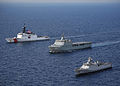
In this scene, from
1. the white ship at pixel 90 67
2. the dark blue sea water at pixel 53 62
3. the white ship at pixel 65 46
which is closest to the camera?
the dark blue sea water at pixel 53 62

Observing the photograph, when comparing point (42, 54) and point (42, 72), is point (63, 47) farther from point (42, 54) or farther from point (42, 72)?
point (42, 72)

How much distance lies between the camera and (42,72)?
11025cm

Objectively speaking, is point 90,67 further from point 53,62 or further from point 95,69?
point 53,62

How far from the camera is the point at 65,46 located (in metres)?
144

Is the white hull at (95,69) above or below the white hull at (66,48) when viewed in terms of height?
below

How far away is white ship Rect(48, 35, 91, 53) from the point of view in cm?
14060

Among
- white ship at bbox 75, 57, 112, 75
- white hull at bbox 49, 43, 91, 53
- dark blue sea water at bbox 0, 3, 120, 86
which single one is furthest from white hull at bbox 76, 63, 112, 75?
white hull at bbox 49, 43, 91, 53

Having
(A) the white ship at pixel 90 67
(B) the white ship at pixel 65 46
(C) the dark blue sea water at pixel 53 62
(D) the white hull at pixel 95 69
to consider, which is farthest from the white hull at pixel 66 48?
(D) the white hull at pixel 95 69

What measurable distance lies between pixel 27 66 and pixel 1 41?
48.0 metres

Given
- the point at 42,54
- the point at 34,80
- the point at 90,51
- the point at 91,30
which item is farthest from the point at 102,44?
the point at 34,80

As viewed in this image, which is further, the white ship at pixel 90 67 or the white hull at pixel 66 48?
the white hull at pixel 66 48

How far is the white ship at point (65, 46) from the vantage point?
141 m

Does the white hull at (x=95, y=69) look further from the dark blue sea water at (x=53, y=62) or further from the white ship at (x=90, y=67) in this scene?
the dark blue sea water at (x=53, y=62)

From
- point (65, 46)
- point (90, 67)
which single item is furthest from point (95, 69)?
point (65, 46)
